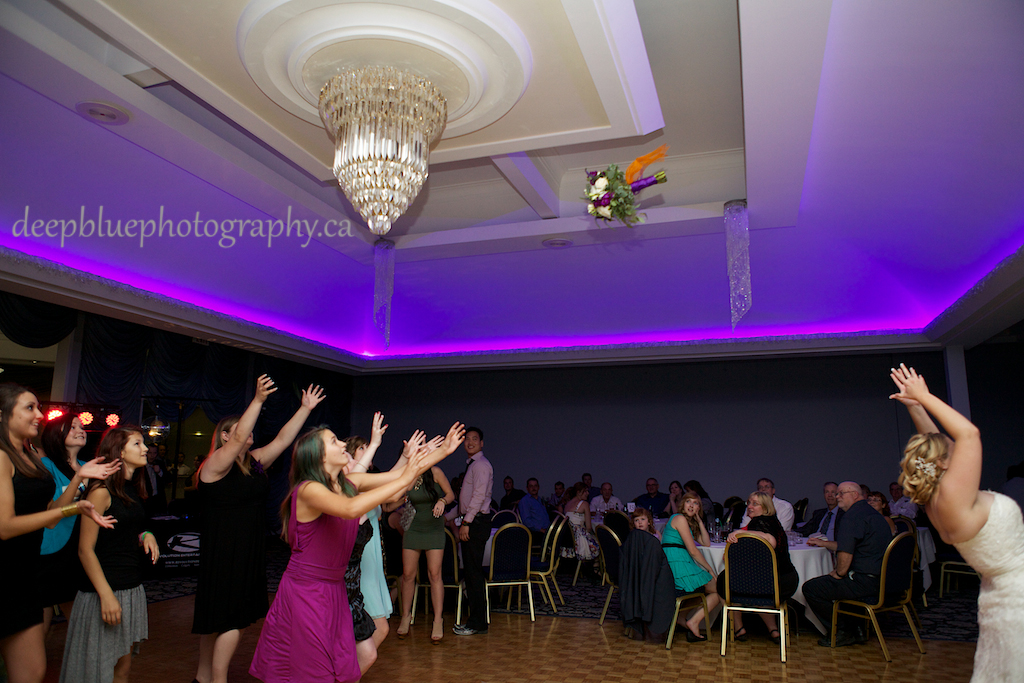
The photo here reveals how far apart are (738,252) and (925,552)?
3.65m

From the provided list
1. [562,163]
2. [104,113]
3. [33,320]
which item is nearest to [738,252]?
[562,163]

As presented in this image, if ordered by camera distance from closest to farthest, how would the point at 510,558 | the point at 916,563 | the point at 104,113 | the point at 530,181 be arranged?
the point at 104,113 < the point at 530,181 < the point at 510,558 < the point at 916,563

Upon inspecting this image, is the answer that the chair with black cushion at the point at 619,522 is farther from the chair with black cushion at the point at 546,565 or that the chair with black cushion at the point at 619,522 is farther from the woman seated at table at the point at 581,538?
the woman seated at table at the point at 581,538

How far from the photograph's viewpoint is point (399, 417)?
1220 cm

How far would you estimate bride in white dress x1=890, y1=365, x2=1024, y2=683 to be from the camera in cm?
233

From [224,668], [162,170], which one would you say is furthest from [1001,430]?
[162,170]

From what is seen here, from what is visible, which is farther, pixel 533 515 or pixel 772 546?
pixel 533 515

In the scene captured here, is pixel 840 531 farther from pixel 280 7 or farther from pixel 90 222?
pixel 90 222

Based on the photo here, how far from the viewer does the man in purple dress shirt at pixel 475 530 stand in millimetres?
5418

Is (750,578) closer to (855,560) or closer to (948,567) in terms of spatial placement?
(855,560)

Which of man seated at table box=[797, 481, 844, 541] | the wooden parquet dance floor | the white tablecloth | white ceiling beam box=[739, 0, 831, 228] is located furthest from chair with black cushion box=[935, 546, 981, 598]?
white ceiling beam box=[739, 0, 831, 228]

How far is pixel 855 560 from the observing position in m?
4.92

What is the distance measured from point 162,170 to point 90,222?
822 mm

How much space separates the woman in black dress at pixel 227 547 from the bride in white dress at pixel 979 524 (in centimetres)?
270
